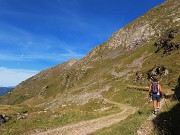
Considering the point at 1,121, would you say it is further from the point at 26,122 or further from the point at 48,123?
the point at 48,123

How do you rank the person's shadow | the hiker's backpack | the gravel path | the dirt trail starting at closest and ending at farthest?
the person's shadow → the gravel path → the hiker's backpack → the dirt trail

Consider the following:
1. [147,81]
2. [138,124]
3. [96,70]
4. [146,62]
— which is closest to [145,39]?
[96,70]

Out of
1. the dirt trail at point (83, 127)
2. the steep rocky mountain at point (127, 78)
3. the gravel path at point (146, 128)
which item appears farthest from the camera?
the steep rocky mountain at point (127, 78)

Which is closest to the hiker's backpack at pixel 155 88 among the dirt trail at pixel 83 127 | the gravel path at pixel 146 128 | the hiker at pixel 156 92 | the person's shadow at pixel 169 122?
the hiker at pixel 156 92

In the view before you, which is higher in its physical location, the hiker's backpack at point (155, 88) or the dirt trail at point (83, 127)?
the hiker's backpack at point (155, 88)

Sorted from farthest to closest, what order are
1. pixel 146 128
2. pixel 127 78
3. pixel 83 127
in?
pixel 127 78 → pixel 83 127 → pixel 146 128

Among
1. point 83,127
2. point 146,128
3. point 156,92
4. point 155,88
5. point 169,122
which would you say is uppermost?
point 155,88

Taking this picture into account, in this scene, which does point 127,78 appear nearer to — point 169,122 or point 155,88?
point 155,88

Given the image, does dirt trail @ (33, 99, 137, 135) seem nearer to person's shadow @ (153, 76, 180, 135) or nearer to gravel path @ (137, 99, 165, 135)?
gravel path @ (137, 99, 165, 135)

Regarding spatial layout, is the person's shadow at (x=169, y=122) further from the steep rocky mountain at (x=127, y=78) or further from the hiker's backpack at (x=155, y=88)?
the steep rocky mountain at (x=127, y=78)

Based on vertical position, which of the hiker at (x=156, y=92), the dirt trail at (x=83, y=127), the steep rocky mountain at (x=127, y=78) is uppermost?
the steep rocky mountain at (x=127, y=78)

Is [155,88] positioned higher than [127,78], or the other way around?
[127,78]

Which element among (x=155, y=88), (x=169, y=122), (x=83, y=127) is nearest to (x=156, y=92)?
(x=155, y=88)

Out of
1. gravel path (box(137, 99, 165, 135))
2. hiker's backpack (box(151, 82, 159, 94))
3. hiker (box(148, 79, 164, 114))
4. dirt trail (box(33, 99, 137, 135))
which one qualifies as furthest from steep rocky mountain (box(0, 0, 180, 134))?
gravel path (box(137, 99, 165, 135))
